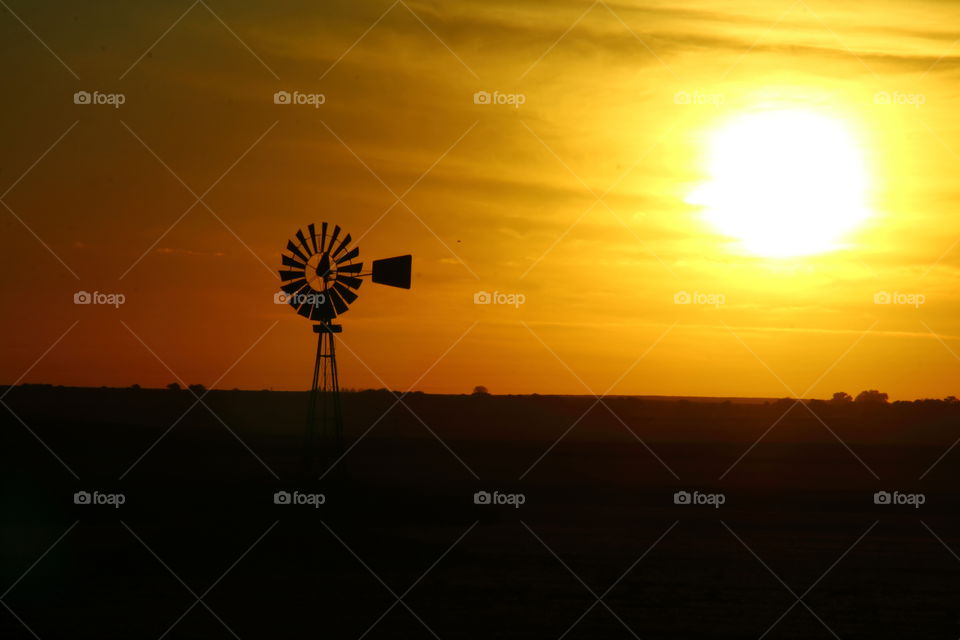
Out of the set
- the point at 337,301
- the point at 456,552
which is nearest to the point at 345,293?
the point at 337,301

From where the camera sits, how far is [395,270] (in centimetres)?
2964

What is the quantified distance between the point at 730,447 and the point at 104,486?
5674cm

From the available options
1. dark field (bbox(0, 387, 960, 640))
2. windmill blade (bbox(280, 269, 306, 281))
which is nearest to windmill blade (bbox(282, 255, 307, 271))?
windmill blade (bbox(280, 269, 306, 281))

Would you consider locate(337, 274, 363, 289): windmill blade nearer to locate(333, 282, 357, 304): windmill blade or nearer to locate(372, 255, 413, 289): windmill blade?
locate(333, 282, 357, 304): windmill blade

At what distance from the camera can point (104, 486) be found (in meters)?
33.7

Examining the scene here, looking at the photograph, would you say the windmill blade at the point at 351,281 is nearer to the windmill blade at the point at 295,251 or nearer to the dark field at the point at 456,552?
the windmill blade at the point at 295,251

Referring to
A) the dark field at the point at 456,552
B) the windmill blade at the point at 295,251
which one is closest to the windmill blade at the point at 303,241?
the windmill blade at the point at 295,251

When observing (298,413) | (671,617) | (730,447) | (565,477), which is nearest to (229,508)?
(671,617)

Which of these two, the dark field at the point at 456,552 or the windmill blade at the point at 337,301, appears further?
the windmill blade at the point at 337,301

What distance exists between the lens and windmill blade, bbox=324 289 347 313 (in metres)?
30.0

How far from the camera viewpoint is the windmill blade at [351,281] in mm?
30094

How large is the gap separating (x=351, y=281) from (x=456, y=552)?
9436 mm

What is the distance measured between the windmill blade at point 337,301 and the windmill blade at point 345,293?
116 mm

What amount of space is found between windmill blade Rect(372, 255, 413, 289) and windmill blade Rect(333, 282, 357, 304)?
3.22 ft
